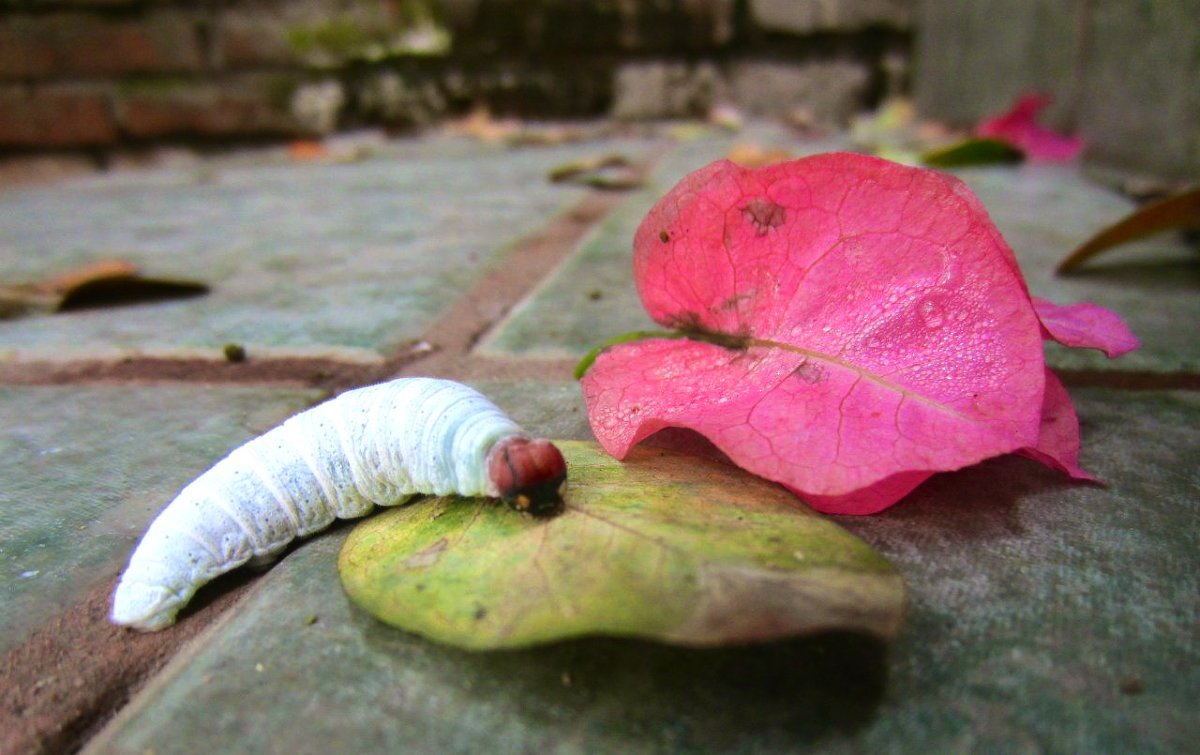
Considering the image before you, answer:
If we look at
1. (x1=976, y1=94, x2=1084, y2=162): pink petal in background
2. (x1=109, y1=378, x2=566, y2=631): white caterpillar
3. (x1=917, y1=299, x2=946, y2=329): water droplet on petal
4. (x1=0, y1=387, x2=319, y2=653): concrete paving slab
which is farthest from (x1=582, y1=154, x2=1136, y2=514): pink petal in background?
(x1=976, y1=94, x2=1084, y2=162): pink petal in background

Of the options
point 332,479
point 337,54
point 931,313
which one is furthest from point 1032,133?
point 337,54

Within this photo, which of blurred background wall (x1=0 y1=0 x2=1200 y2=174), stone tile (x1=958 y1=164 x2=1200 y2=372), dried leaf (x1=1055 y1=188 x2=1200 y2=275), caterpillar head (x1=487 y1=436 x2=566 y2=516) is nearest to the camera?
caterpillar head (x1=487 y1=436 x2=566 y2=516)

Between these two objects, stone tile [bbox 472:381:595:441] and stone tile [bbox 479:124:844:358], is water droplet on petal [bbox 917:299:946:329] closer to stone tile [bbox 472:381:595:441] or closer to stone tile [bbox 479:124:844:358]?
stone tile [bbox 472:381:595:441]

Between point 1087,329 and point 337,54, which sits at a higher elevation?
point 337,54

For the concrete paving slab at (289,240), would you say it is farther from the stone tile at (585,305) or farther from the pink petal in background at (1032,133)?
the pink petal in background at (1032,133)

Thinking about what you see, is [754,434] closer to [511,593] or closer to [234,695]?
[511,593]

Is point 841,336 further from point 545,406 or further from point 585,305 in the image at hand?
point 585,305

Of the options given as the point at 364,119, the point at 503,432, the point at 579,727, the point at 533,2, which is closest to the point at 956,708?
the point at 579,727
